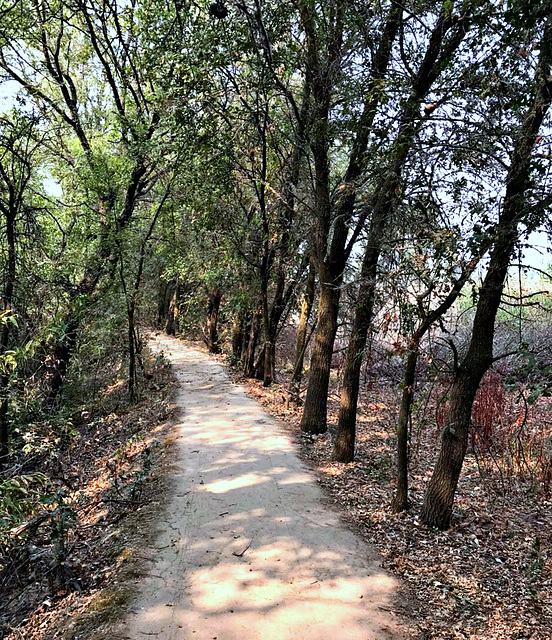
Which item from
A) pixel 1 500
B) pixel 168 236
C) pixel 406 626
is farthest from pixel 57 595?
pixel 168 236

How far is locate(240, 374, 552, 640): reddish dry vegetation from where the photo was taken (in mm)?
3912

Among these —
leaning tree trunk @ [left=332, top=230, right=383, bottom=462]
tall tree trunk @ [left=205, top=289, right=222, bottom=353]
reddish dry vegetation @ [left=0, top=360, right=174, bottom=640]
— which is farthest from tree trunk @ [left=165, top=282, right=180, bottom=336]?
leaning tree trunk @ [left=332, top=230, right=383, bottom=462]

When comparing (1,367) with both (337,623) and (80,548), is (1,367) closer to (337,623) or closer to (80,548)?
(80,548)

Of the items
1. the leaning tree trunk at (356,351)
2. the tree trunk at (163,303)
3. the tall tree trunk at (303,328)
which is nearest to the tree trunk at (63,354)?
the tall tree trunk at (303,328)

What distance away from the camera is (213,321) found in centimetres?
2097

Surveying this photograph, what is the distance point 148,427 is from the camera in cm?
1037

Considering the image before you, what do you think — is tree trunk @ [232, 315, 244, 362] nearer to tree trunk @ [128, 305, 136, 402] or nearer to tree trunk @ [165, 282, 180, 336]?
tree trunk @ [128, 305, 136, 402]

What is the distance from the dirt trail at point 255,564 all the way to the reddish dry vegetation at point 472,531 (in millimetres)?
317

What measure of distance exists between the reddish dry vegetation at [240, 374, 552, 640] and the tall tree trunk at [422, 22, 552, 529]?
0.45 m

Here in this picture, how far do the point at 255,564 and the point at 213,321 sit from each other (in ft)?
54.9

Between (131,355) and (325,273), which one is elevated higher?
(325,273)

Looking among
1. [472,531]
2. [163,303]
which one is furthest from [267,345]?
[163,303]

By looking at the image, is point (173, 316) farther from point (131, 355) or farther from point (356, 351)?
point (356, 351)

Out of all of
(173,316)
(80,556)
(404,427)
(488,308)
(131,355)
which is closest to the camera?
(488,308)
